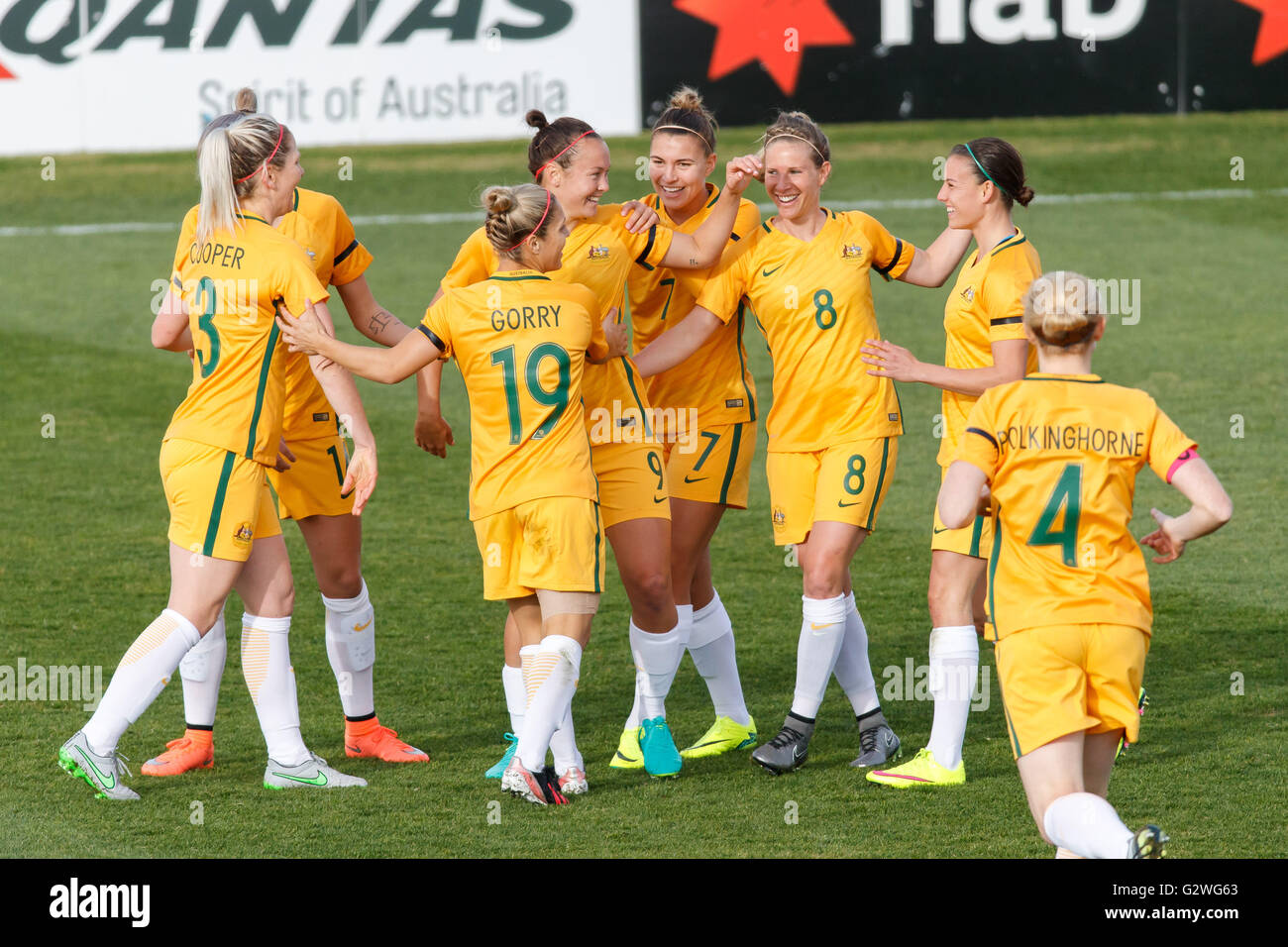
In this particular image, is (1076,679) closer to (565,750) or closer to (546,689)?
(546,689)

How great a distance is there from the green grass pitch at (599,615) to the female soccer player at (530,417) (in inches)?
20.4

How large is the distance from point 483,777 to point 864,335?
1985 mm

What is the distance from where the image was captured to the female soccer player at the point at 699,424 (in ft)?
18.9

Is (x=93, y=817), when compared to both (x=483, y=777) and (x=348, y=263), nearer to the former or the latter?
(x=483, y=777)

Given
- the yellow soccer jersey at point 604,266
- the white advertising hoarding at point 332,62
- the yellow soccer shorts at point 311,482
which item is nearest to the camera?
the yellow soccer jersey at point 604,266

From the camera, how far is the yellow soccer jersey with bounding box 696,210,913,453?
18.3 ft

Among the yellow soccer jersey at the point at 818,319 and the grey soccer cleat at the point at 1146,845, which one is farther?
the yellow soccer jersey at the point at 818,319

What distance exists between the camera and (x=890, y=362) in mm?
5051

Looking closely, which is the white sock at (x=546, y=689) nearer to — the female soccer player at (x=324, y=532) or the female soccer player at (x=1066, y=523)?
the female soccer player at (x=324, y=532)

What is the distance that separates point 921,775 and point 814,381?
1367mm

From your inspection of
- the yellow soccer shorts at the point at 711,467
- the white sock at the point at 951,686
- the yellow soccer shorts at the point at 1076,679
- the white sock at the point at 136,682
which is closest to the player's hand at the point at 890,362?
the yellow soccer shorts at the point at 711,467

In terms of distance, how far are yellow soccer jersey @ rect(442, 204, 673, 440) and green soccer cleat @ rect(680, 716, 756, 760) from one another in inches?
45.2

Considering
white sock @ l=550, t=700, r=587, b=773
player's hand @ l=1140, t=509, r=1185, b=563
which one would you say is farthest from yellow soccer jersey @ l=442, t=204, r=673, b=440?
player's hand @ l=1140, t=509, r=1185, b=563

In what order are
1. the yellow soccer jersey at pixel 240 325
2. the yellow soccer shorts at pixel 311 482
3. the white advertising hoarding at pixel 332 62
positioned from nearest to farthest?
the yellow soccer jersey at pixel 240 325
the yellow soccer shorts at pixel 311 482
the white advertising hoarding at pixel 332 62
